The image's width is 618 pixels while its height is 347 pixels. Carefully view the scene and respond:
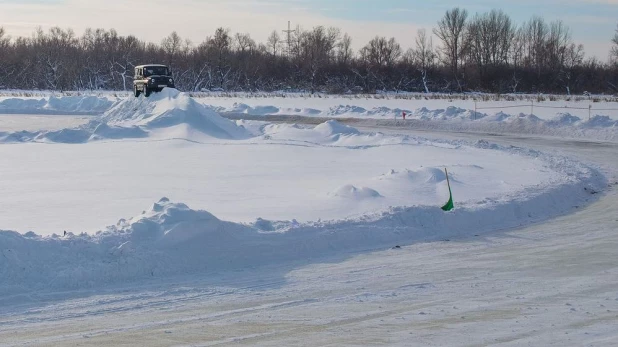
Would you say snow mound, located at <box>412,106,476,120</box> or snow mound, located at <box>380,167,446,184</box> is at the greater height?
snow mound, located at <box>412,106,476,120</box>

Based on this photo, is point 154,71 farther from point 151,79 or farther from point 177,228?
point 177,228

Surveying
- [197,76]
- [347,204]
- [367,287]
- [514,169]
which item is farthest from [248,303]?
[197,76]

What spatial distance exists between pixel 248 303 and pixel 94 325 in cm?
168

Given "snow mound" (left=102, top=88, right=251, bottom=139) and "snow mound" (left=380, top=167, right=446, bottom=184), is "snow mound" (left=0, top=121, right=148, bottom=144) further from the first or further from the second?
"snow mound" (left=380, top=167, right=446, bottom=184)

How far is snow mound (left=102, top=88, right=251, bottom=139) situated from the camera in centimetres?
3297

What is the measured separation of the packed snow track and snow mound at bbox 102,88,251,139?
2180 centimetres

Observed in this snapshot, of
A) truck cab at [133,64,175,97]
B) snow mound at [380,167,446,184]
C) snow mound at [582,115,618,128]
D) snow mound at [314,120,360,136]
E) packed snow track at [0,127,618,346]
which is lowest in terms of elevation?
packed snow track at [0,127,618,346]

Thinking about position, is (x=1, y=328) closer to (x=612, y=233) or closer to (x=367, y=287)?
(x=367, y=287)

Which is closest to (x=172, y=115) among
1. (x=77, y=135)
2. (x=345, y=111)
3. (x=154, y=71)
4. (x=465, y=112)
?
(x=77, y=135)

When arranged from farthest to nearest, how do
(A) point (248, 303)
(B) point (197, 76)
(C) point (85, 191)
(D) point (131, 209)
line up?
(B) point (197, 76) < (C) point (85, 191) < (D) point (131, 209) < (A) point (248, 303)

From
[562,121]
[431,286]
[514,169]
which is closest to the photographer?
[431,286]

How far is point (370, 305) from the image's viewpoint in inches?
338

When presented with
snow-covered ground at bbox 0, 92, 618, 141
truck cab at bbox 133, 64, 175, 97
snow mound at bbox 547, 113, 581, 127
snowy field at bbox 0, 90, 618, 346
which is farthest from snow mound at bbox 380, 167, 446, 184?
truck cab at bbox 133, 64, 175, 97

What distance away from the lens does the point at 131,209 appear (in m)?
15.2
